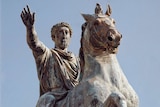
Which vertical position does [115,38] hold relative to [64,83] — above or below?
above

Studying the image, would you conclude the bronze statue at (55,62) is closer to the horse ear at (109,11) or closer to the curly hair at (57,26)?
the curly hair at (57,26)

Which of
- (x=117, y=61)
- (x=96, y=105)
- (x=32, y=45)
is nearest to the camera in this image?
(x=96, y=105)

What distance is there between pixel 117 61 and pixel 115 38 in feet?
1.87

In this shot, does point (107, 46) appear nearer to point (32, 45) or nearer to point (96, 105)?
point (96, 105)

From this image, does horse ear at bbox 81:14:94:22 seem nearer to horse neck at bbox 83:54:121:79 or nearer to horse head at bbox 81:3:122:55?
horse head at bbox 81:3:122:55

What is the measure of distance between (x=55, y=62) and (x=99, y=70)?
196cm

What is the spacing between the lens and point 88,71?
37.3 feet

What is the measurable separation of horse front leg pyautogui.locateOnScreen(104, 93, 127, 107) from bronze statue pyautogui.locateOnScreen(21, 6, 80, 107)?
6.22ft

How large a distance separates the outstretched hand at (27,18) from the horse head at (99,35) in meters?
1.20

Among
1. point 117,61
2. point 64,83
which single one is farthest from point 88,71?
point 64,83

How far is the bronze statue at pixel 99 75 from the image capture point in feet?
35.3

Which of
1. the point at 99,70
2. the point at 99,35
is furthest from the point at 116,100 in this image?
the point at 99,35

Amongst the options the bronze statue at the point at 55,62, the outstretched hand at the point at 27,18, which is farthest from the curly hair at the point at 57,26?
the outstretched hand at the point at 27,18

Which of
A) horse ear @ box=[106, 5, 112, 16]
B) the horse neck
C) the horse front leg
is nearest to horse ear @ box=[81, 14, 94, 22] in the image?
horse ear @ box=[106, 5, 112, 16]
